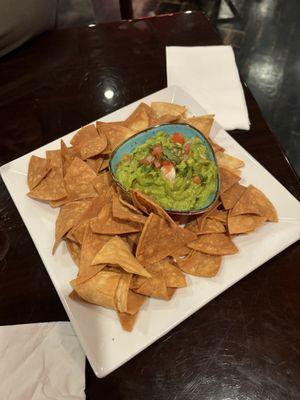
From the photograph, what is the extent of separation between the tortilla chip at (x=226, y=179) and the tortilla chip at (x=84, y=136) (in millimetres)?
572

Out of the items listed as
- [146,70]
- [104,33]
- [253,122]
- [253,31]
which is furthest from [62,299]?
[253,31]

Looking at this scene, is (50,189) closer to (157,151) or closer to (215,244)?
(157,151)

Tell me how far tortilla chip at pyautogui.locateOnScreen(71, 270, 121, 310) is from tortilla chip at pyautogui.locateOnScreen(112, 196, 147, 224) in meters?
0.22

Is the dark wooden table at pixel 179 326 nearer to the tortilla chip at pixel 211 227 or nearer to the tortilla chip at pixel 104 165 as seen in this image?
the tortilla chip at pixel 211 227

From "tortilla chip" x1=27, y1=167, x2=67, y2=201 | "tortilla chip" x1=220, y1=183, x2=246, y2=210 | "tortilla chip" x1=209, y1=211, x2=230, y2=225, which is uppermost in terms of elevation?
"tortilla chip" x1=27, y1=167, x2=67, y2=201

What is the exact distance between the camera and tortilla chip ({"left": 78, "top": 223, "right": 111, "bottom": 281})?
1.16m

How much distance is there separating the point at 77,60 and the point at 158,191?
1.13 meters

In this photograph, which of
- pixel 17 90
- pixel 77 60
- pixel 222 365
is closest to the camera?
pixel 222 365

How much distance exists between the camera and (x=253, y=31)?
3609 mm

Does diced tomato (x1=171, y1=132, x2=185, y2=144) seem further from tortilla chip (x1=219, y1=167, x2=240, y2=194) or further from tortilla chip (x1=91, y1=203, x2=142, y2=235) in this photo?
tortilla chip (x1=91, y1=203, x2=142, y2=235)

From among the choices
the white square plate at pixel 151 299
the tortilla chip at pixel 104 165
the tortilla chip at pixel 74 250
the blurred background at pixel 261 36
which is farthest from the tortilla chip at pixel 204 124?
the blurred background at pixel 261 36

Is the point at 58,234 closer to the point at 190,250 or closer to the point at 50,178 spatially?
the point at 50,178

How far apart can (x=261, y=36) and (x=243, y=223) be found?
2.94 metres

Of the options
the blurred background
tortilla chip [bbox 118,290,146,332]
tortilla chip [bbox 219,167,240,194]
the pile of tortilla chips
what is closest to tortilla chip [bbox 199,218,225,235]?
the pile of tortilla chips
